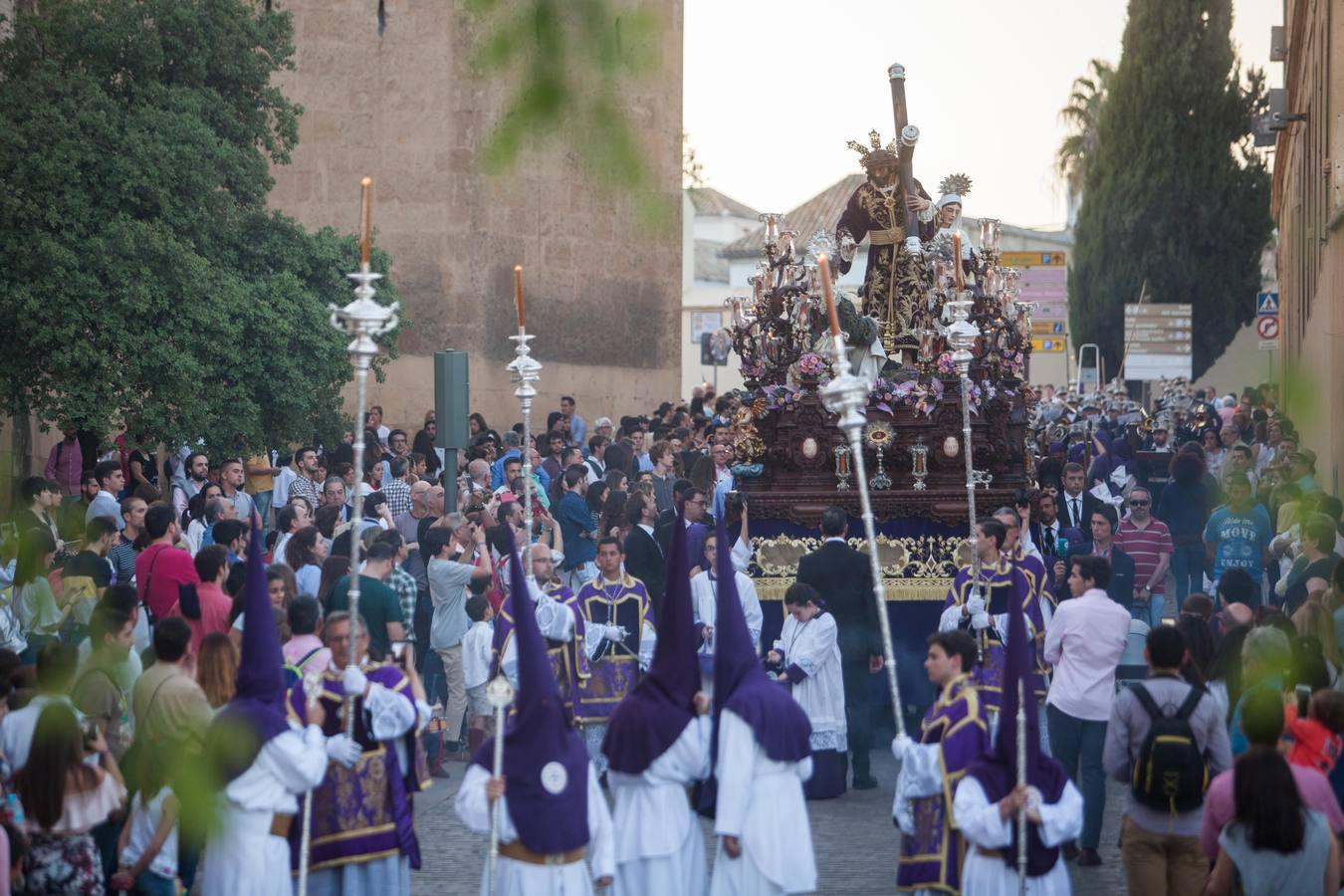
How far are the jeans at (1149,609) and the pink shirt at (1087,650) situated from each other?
4336mm

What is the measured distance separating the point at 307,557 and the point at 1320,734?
22.7ft

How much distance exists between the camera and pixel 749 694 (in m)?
8.62

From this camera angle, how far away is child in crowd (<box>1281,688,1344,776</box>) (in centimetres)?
798

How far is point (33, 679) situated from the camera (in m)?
8.73

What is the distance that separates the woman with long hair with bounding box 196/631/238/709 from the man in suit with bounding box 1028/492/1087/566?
795 cm

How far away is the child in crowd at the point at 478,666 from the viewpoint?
1273 centimetres

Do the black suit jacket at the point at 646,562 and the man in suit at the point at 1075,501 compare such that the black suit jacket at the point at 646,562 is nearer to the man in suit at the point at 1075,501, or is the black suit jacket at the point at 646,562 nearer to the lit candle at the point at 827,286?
the man in suit at the point at 1075,501

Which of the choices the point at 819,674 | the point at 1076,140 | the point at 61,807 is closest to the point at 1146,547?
the point at 819,674

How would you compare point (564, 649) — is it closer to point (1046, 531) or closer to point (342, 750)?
point (342, 750)

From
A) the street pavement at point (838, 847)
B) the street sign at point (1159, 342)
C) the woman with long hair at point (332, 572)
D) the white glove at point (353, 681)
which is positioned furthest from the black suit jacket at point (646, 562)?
the street sign at point (1159, 342)

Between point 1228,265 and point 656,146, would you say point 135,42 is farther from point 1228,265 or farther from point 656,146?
point 1228,265

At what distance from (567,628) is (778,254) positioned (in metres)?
5.90

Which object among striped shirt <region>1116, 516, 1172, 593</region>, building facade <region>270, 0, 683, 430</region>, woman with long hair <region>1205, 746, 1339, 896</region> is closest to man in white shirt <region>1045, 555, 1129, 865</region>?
woman with long hair <region>1205, 746, 1339, 896</region>

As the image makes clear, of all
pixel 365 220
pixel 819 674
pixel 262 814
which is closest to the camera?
pixel 365 220
